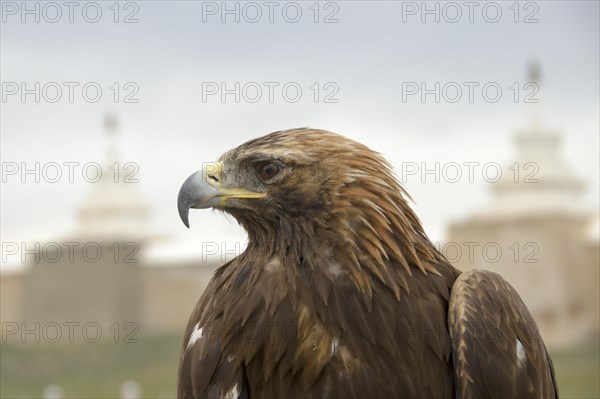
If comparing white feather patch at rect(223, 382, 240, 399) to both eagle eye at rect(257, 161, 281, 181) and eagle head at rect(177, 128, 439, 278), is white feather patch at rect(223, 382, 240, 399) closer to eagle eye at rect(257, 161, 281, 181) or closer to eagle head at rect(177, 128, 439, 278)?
eagle head at rect(177, 128, 439, 278)

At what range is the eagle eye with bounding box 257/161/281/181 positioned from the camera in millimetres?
4234

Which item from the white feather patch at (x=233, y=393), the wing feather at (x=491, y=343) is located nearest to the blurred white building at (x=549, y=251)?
the wing feather at (x=491, y=343)

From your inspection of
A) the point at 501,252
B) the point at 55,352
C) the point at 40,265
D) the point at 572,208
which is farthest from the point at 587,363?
the point at 40,265

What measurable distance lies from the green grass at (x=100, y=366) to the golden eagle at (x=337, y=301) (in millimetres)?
19111

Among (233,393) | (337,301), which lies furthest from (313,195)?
(233,393)

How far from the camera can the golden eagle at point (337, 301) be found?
159 inches

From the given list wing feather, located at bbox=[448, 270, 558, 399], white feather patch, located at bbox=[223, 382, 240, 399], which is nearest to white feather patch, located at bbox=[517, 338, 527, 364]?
wing feather, located at bbox=[448, 270, 558, 399]

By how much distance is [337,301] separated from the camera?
408cm

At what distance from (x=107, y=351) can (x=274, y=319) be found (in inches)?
1059

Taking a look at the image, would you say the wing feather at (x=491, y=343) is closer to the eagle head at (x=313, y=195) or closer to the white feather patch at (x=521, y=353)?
the white feather patch at (x=521, y=353)

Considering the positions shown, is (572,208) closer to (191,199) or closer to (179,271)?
(179,271)

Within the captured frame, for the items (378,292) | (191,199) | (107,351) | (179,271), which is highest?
(191,199)

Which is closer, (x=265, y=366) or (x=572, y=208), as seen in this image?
(x=265, y=366)

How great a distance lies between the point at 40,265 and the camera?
1341 inches
